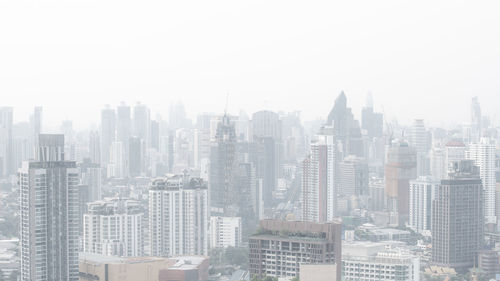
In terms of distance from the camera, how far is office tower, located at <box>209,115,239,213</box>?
17.6 meters

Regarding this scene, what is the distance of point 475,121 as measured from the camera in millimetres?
16281

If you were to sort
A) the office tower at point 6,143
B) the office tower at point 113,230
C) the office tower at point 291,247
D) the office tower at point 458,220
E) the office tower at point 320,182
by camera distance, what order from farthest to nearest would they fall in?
the office tower at point 6,143 → the office tower at point 320,182 → the office tower at point 458,220 → the office tower at point 113,230 → the office tower at point 291,247

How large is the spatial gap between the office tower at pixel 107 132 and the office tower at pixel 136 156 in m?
0.53

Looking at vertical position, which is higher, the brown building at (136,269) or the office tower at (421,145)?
the office tower at (421,145)

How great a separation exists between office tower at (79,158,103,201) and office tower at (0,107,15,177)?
1448mm

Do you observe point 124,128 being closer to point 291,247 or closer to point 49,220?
point 49,220

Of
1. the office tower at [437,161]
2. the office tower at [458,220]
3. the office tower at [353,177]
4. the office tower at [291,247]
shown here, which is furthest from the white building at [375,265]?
the office tower at [353,177]

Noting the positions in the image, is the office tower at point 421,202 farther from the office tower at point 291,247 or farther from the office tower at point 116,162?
the office tower at point 291,247

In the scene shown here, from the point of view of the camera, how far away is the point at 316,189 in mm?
17672

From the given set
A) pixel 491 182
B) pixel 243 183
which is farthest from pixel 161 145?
pixel 491 182

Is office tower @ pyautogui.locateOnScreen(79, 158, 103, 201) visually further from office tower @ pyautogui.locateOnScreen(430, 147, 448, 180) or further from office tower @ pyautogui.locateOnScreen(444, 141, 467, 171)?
office tower @ pyautogui.locateOnScreen(444, 141, 467, 171)

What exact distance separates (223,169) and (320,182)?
6.34 ft

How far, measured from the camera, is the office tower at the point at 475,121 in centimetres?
1371

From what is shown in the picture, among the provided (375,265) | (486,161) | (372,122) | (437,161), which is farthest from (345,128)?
(375,265)
